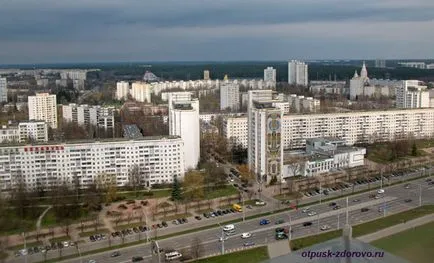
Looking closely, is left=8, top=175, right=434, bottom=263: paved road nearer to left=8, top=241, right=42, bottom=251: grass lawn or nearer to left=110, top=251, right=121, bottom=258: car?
left=110, top=251, right=121, bottom=258: car

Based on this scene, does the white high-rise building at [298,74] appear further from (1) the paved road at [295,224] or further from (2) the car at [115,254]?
(2) the car at [115,254]

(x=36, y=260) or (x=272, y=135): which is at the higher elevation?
(x=272, y=135)

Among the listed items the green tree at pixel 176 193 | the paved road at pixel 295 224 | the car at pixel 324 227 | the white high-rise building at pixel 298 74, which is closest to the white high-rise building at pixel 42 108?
the green tree at pixel 176 193

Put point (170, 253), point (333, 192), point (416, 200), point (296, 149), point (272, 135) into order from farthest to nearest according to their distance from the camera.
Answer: point (296, 149) → point (272, 135) → point (333, 192) → point (416, 200) → point (170, 253)

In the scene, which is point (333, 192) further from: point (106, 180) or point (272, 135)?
point (106, 180)

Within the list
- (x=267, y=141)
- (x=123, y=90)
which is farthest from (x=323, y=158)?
(x=123, y=90)

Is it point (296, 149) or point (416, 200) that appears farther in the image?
point (296, 149)

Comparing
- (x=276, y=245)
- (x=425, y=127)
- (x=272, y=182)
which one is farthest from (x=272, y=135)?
(x=425, y=127)

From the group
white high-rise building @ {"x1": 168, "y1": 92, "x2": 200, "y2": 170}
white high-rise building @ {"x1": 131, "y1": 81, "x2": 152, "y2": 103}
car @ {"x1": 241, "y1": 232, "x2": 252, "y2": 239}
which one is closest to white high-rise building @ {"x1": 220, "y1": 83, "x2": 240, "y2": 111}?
white high-rise building @ {"x1": 131, "y1": 81, "x2": 152, "y2": 103}

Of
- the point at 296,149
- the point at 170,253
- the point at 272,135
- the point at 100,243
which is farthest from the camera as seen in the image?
the point at 296,149
